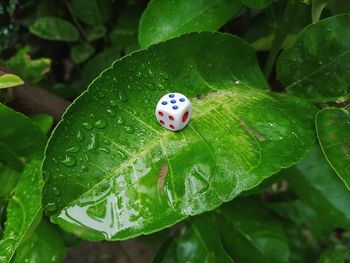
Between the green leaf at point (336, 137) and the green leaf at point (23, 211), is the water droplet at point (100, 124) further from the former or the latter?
the green leaf at point (336, 137)

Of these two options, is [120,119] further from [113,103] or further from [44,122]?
[44,122]

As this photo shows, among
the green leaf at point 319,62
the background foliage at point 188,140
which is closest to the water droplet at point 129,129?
the background foliage at point 188,140

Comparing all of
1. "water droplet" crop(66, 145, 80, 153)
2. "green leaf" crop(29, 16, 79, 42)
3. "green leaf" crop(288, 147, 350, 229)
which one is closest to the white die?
"water droplet" crop(66, 145, 80, 153)

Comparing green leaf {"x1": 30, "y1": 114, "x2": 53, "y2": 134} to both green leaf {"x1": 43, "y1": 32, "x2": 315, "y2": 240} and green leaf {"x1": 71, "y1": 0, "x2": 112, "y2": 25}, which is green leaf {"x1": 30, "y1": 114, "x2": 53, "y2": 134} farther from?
green leaf {"x1": 71, "y1": 0, "x2": 112, "y2": 25}

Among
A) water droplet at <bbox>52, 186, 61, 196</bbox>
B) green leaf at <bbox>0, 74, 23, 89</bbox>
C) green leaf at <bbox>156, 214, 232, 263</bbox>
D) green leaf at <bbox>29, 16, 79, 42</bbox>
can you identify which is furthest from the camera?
green leaf at <bbox>29, 16, 79, 42</bbox>

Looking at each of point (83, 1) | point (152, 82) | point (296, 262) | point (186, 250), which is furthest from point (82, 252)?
point (152, 82)

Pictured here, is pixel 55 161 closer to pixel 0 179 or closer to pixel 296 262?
pixel 0 179

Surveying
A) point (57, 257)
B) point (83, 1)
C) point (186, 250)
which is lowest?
point (186, 250)
